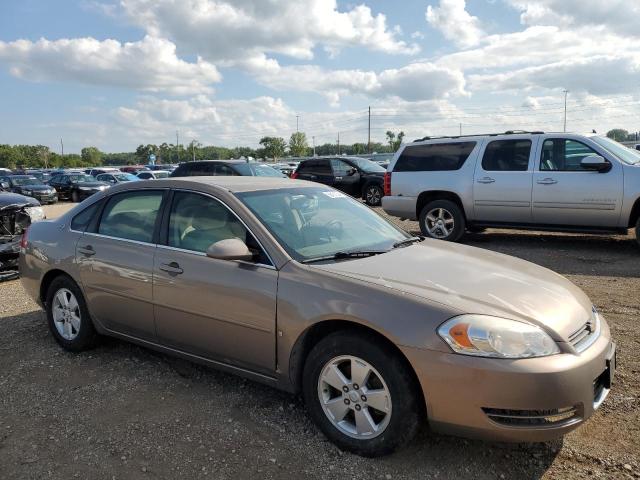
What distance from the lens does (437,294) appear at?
110 inches

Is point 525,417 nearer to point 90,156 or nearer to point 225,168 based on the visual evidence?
point 225,168

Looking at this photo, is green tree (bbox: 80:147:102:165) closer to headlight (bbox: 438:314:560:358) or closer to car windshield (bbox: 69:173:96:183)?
car windshield (bbox: 69:173:96:183)

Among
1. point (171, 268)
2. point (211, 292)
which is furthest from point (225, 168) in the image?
point (211, 292)

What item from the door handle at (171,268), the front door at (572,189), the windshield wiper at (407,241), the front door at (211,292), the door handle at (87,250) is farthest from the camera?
the front door at (572,189)

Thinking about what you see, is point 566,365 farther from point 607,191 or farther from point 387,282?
point 607,191

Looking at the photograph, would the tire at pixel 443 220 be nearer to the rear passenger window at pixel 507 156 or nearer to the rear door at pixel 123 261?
the rear passenger window at pixel 507 156

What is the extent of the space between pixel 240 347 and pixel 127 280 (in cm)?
118

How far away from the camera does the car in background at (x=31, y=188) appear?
2700cm

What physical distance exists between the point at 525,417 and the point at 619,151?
7.06 meters

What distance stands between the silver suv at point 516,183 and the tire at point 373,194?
24.4ft

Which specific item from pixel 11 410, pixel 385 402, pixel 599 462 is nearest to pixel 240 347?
pixel 385 402

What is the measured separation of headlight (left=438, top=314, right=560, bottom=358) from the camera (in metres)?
2.54

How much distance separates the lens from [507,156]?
346 inches

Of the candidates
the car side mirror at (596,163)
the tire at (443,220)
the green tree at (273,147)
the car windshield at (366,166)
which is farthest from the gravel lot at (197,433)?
the green tree at (273,147)
